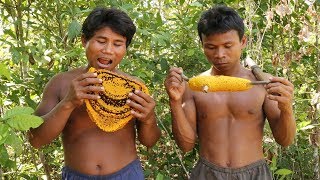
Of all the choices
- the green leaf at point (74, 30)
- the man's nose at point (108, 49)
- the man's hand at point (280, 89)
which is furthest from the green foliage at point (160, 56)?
the man's hand at point (280, 89)

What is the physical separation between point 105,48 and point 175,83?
398 millimetres

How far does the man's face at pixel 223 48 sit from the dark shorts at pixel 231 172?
1.77 ft

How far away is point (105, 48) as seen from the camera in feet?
6.57

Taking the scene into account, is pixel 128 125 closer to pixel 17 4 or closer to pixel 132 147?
pixel 132 147

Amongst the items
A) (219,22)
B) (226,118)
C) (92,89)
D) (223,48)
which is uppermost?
(219,22)

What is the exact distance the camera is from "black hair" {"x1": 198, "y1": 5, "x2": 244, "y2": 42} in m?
2.12

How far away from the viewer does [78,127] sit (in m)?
2.07

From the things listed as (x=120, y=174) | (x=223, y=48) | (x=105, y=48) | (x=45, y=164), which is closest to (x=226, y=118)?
(x=223, y=48)

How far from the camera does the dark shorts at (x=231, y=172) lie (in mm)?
2133

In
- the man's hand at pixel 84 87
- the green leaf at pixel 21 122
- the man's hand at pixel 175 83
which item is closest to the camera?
the green leaf at pixel 21 122

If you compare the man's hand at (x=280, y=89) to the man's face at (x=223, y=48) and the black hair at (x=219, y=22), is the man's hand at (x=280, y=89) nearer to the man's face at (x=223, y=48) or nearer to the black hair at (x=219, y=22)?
the man's face at (x=223, y=48)

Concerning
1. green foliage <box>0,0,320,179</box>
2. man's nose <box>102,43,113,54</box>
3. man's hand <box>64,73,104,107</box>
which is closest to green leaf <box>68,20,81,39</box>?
green foliage <box>0,0,320,179</box>

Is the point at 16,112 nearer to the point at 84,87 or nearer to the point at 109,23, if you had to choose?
the point at 84,87

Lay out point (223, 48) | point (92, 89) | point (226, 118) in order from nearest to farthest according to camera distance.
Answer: point (92, 89) → point (223, 48) → point (226, 118)
